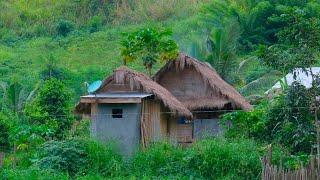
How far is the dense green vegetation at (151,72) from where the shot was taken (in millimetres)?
13695

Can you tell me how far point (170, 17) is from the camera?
39.5 meters

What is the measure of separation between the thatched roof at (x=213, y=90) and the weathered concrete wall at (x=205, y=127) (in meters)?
0.55

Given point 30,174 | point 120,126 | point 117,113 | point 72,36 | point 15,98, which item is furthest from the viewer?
point 72,36

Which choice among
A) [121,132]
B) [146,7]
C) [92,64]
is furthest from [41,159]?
[146,7]

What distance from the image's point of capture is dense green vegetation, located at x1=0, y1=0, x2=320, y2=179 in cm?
1370

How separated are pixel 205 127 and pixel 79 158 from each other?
5251 millimetres

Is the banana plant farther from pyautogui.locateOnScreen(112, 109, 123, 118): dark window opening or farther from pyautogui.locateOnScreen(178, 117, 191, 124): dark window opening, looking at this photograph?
pyautogui.locateOnScreen(178, 117, 191, 124): dark window opening

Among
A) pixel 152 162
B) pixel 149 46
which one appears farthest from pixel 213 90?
pixel 152 162

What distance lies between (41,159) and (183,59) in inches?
238

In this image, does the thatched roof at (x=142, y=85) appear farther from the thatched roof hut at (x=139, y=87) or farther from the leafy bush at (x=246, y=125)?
the leafy bush at (x=246, y=125)

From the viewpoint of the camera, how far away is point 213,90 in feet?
64.6

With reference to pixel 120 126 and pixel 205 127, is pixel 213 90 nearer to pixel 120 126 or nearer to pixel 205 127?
pixel 205 127

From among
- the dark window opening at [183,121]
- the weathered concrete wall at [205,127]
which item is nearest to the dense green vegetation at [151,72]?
the dark window opening at [183,121]

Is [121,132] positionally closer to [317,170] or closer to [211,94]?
[211,94]
